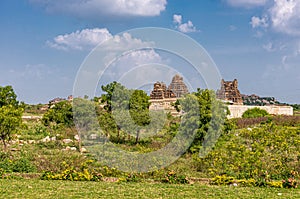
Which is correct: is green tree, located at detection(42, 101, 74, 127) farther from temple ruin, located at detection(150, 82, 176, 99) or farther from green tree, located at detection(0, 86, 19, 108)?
temple ruin, located at detection(150, 82, 176, 99)

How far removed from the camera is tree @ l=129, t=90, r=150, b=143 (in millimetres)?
15797

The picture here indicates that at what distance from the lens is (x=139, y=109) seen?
648 inches

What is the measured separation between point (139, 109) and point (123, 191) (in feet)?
31.5

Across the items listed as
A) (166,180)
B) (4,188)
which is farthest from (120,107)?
(4,188)

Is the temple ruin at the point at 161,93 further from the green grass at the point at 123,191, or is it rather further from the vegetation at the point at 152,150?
the green grass at the point at 123,191

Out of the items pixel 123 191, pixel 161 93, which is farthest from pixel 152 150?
pixel 161 93

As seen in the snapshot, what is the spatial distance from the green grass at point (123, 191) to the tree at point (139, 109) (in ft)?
25.9

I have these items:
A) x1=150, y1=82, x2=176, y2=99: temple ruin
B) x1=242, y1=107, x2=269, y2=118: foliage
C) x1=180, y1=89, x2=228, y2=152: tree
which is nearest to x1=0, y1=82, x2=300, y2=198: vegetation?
x1=180, y1=89, x2=228, y2=152: tree

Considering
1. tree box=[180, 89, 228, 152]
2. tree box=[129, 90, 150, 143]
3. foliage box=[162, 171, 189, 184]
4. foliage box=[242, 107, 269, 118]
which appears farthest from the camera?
foliage box=[242, 107, 269, 118]

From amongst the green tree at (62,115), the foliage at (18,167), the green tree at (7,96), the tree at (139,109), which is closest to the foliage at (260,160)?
the foliage at (18,167)

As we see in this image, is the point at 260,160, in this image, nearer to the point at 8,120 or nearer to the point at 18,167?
the point at 18,167

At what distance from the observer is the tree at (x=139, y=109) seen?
15797mm

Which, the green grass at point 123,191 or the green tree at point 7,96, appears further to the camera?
the green tree at point 7,96

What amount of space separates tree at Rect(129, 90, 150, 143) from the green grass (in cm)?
791
